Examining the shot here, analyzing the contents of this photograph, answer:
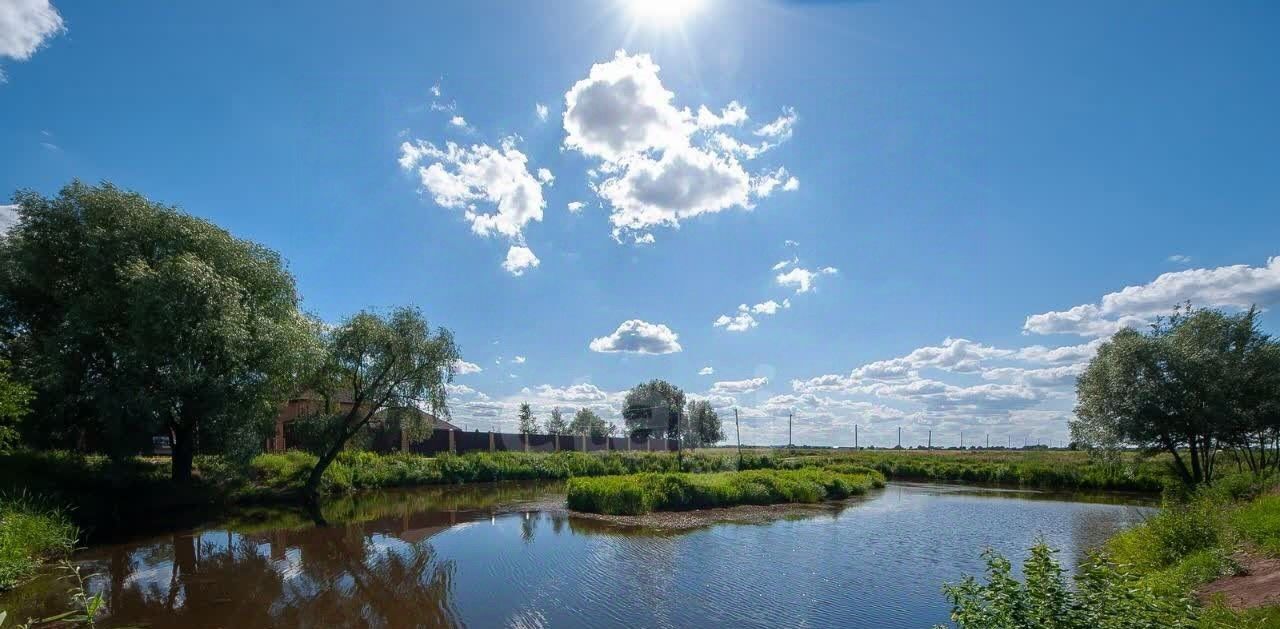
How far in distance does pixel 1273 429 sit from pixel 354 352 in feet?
125

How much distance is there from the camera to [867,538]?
1980 centimetres

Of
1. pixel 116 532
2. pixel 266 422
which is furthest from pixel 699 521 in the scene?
pixel 116 532

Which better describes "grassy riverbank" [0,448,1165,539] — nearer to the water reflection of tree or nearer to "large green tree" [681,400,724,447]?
the water reflection of tree

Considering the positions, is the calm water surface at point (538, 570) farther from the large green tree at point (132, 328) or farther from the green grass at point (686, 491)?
the large green tree at point (132, 328)

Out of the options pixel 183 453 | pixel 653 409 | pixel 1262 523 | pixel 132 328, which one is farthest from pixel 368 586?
pixel 653 409

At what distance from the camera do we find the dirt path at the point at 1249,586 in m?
8.06

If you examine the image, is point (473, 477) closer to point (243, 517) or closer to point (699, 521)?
point (243, 517)

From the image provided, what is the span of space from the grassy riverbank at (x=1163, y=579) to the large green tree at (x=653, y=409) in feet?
244

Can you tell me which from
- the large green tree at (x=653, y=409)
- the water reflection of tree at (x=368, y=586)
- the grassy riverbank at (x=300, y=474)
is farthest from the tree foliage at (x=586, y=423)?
the water reflection of tree at (x=368, y=586)

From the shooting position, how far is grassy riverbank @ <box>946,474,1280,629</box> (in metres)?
5.68

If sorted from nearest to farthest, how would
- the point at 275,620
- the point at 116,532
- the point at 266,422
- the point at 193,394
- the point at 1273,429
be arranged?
the point at 275,620, the point at 116,532, the point at 193,394, the point at 266,422, the point at 1273,429

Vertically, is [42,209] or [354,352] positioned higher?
[42,209]

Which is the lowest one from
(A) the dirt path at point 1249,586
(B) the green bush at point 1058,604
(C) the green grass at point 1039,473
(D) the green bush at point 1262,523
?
(C) the green grass at point 1039,473

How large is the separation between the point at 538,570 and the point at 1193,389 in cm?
2543
